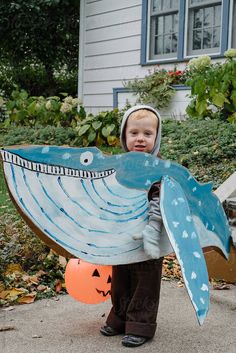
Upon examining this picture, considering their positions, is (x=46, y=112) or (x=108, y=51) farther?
(x=108, y=51)

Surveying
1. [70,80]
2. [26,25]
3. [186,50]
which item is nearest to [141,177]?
[186,50]

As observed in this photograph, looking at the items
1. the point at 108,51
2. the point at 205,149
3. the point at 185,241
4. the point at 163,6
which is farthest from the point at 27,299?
the point at 108,51

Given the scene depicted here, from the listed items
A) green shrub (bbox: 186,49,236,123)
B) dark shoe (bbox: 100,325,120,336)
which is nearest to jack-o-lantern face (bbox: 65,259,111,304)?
dark shoe (bbox: 100,325,120,336)

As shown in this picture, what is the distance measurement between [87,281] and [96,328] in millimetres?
369

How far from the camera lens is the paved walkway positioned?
305 centimetres

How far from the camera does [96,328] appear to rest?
3354 mm

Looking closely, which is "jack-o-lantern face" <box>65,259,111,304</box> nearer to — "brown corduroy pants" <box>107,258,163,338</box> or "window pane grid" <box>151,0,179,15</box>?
"brown corduroy pants" <box>107,258,163,338</box>

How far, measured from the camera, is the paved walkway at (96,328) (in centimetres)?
305

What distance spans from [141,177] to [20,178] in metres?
0.61

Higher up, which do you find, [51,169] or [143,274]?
[51,169]

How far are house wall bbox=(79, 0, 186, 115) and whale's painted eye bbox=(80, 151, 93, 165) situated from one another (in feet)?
23.7

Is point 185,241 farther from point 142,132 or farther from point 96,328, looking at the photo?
point 96,328

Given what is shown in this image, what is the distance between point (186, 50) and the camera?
387 inches

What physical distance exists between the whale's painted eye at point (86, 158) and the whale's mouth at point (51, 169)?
4 cm
